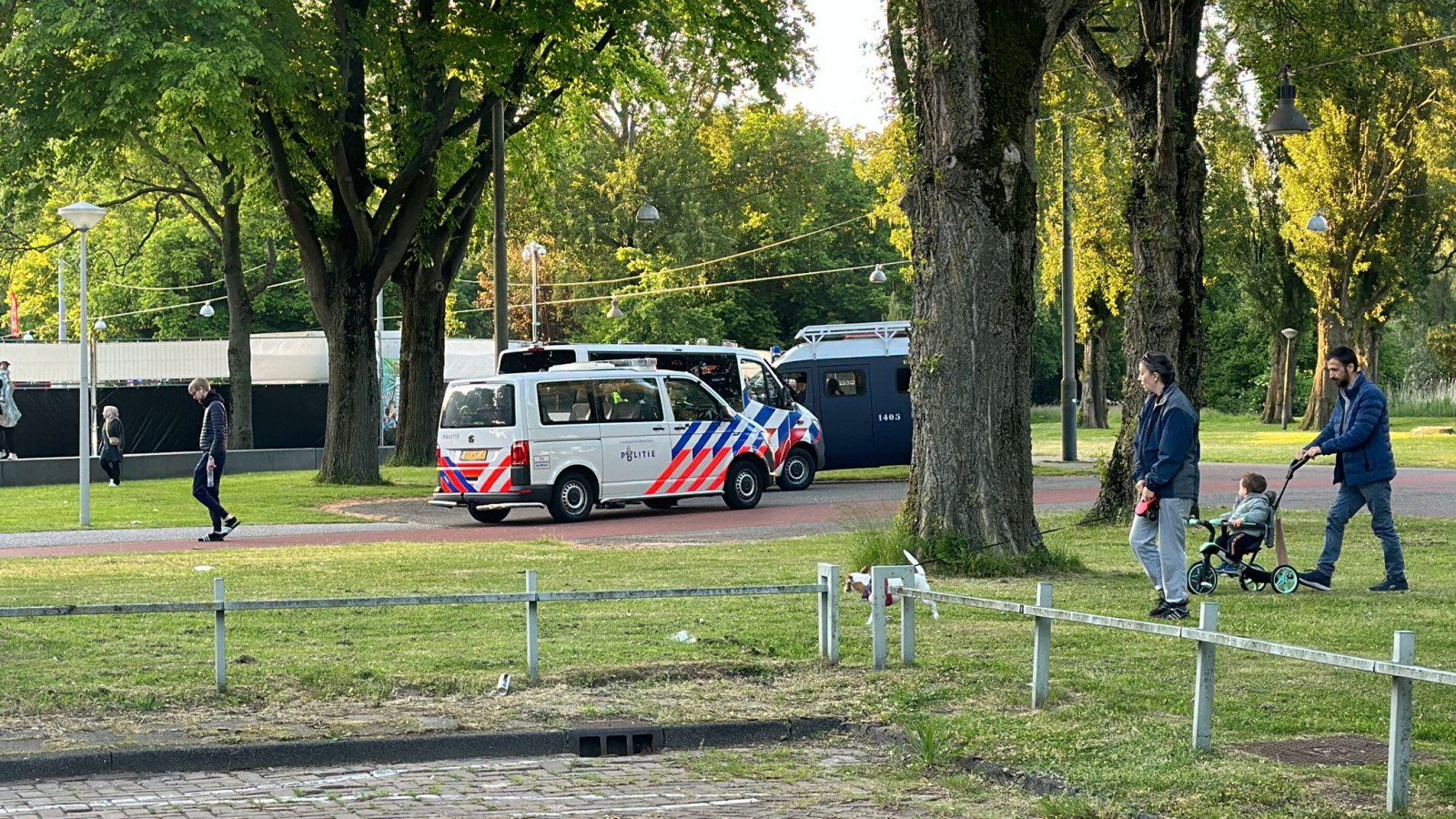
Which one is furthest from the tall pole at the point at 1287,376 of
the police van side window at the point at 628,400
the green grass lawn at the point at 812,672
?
the green grass lawn at the point at 812,672

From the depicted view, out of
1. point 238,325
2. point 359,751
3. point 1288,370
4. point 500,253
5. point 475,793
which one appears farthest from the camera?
point 1288,370

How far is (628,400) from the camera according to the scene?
24047 millimetres

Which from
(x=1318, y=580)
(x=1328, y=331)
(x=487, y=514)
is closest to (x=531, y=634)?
(x=1318, y=580)

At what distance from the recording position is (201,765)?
25.4 ft

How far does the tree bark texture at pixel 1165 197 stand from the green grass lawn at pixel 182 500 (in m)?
10.9

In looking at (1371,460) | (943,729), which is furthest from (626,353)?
(943,729)

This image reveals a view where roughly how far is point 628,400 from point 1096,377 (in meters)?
42.8

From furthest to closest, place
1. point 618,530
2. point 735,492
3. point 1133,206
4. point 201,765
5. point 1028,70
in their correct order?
point 735,492, point 618,530, point 1133,206, point 1028,70, point 201,765

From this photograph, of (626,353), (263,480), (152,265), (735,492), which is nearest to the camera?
(735,492)

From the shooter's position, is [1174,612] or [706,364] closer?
[1174,612]

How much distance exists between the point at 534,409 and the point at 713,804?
53.0 feet

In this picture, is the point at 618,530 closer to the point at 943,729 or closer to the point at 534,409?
the point at 534,409

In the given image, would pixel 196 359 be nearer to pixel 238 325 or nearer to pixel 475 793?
pixel 238 325

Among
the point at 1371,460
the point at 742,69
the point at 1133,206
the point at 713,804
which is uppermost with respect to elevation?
the point at 742,69
